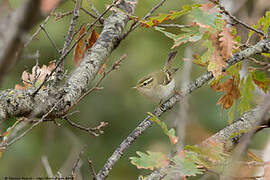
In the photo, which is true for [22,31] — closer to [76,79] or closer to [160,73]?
[76,79]

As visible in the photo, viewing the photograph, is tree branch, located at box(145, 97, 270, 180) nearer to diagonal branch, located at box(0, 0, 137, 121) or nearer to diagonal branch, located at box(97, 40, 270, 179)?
diagonal branch, located at box(97, 40, 270, 179)

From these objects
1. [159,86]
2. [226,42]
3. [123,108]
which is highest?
[226,42]

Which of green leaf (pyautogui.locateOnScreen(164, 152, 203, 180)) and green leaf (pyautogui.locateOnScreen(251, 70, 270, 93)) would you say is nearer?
green leaf (pyautogui.locateOnScreen(164, 152, 203, 180))

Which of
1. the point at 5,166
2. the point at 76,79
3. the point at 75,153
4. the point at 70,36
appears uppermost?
the point at 70,36

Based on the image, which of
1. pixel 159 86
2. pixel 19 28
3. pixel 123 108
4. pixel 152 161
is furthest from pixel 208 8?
pixel 123 108

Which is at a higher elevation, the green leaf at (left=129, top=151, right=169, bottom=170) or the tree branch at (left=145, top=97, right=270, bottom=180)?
the green leaf at (left=129, top=151, right=169, bottom=170)

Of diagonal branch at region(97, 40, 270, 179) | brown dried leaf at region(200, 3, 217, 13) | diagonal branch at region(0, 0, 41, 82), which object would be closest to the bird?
diagonal branch at region(97, 40, 270, 179)

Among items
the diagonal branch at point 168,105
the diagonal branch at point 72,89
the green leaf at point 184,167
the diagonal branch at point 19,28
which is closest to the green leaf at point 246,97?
the diagonal branch at point 168,105

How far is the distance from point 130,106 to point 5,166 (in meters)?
2.12

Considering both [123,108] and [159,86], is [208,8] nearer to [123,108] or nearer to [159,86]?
[159,86]

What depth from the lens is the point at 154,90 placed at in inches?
134

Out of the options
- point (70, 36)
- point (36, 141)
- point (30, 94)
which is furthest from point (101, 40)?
point (36, 141)

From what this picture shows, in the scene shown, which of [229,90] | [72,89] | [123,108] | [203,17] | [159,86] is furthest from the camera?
[123,108]

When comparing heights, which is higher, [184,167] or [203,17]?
[203,17]
